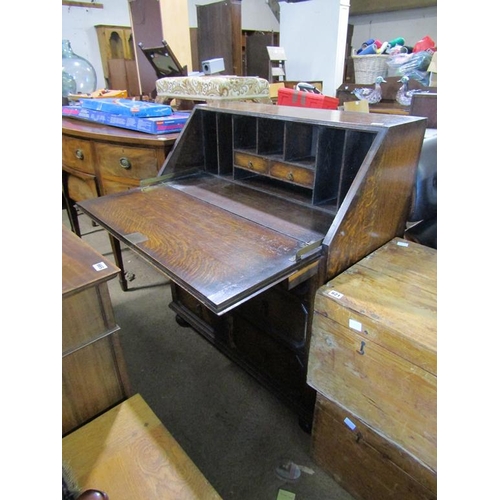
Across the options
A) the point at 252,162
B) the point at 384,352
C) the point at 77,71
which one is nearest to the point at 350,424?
the point at 384,352

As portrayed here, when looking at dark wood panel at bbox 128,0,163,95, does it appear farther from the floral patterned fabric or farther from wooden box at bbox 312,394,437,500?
wooden box at bbox 312,394,437,500

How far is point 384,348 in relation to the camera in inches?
33.2

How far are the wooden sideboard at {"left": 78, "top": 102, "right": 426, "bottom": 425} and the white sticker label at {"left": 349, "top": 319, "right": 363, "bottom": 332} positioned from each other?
0.48 ft

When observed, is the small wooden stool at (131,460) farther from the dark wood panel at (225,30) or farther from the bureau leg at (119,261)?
the dark wood panel at (225,30)

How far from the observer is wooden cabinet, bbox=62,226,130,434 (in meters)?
0.88

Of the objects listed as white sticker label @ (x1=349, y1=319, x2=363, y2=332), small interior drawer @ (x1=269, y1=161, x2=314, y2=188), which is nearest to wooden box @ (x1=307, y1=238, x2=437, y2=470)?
white sticker label @ (x1=349, y1=319, x2=363, y2=332)

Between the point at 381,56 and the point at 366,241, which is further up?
the point at 381,56

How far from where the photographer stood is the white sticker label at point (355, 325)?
2.88 feet

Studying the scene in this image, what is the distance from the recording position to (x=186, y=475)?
2.74 feet

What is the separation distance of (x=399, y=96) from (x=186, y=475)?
9.31 feet

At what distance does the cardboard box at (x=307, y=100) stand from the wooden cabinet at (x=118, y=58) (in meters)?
3.68
